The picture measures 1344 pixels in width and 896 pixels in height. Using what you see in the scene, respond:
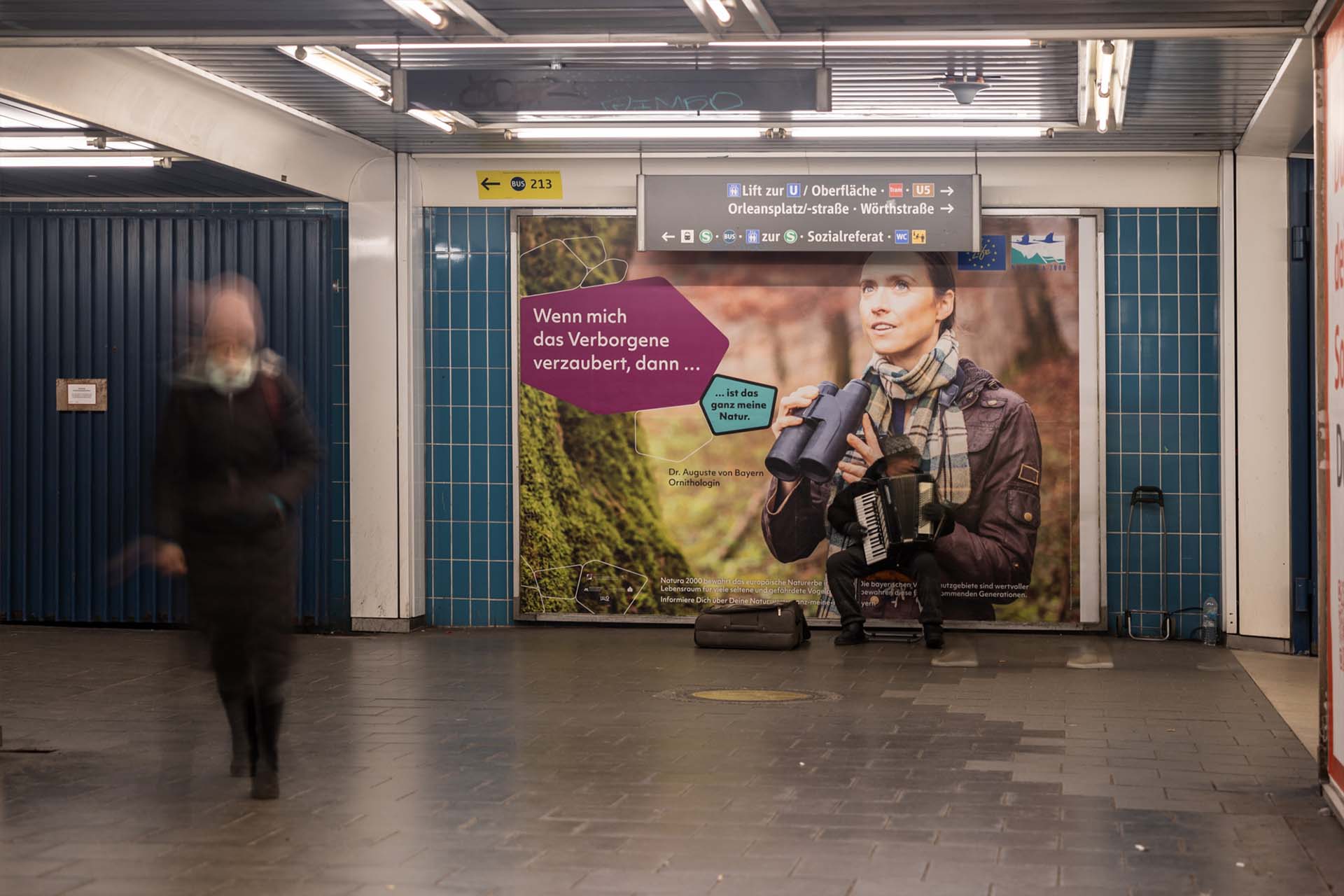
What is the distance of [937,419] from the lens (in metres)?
12.1

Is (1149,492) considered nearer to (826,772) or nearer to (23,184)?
(826,772)

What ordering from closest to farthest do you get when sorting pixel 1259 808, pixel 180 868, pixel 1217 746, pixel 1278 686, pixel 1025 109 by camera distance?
pixel 180 868, pixel 1259 808, pixel 1217 746, pixel 1278 686, pixel 1025 109

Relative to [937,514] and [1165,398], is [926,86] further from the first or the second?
[1165,398]

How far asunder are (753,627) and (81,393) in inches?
229

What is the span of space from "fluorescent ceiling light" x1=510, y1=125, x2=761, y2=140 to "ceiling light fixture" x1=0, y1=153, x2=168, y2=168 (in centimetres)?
250

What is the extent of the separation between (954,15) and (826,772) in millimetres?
3410

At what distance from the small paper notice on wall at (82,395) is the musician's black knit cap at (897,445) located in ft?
20.6

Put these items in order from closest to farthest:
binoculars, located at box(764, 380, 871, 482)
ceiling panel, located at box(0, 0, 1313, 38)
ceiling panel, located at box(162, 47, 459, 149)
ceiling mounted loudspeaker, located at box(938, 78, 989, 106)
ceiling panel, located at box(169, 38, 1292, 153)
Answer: ceiling panel, located at box(0, 0, 1313, 38) → ceiling panel, located at box(169, 38, 1292, 153) → ceiling panel, located at box(162, 47, 459, 149) → ceiling mounted loudspeaker, located at box(938, 78, 989, 106) → binoculars, located at box(764, 380, 871, 482)

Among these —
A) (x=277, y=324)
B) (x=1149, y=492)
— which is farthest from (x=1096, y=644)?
(x=277, y=324)

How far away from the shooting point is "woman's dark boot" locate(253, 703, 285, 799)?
20.5 ft

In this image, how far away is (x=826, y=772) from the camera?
688cm

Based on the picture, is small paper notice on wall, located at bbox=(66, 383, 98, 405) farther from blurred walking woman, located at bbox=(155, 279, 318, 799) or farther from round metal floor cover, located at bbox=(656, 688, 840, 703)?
blurred walking woman, located at bbox=(155, 279, 318, 799)

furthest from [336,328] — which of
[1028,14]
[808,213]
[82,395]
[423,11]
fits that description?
[1028,14]

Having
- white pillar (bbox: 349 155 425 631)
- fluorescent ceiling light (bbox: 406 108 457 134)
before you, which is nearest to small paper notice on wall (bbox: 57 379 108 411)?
white pillar (bbox: 349 155 425 631)
